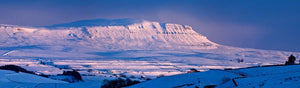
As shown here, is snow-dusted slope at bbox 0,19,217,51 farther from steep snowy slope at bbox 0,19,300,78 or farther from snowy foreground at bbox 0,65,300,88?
snowy foreground at bbox 0,65,300,88

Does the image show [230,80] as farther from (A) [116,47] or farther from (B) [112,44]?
(B) [112,44]

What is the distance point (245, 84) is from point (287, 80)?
184cm

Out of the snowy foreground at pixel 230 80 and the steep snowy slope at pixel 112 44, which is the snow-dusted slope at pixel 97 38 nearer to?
the steep snowy slope at pixel 112 44

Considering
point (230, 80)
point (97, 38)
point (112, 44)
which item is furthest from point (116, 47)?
point (230, 80)

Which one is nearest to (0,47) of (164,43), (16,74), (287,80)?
(164,43)

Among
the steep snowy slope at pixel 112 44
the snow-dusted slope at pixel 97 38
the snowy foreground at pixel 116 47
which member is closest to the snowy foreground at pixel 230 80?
the snowy foreground at pixel 116 47

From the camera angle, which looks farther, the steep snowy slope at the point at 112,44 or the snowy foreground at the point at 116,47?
the steep snowy slope at the point at 112,44

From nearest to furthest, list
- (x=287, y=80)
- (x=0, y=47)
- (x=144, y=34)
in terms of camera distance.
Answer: (x=287, y=80) → (x=0, y=47) → (x=144, y=34)

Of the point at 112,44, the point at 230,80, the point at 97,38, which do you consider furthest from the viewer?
the point at 97,38

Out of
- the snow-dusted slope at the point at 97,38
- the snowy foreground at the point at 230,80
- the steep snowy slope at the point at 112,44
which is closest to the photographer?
the snowy foreground at the point at 230,80

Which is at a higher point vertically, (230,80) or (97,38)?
(97,38)

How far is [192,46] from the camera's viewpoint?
17838 centimetres

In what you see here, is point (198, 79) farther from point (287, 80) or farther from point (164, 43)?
point (164, 43)

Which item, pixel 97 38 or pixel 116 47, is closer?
pixel 116 47
